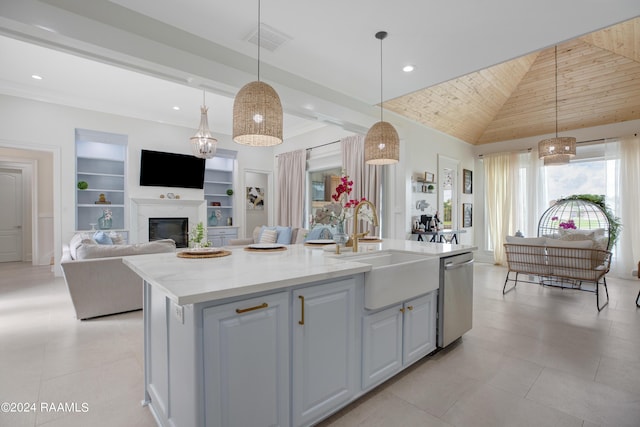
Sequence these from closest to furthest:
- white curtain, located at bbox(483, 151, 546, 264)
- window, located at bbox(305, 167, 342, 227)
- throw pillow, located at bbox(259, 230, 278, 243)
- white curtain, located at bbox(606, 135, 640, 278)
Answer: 1. white curtain, located at bbox(606, 135, 640, 278)
2. throw pillow, located at bbox(259, 230, 278, 243)
3. white curtain, located at bbox(483, 151, 546, 264)
4. window, located at bbox(305, 167, 342, 227)

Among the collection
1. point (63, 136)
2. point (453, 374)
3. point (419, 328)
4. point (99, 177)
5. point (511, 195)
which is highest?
point (63, 136)

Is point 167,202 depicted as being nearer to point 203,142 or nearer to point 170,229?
point 170,229

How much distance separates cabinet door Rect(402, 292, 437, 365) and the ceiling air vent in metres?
2.78

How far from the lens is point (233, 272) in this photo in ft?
4.94

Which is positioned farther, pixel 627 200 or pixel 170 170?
pixel 170 170

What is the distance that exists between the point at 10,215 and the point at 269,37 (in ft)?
26.4

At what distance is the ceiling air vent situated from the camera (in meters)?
2.88

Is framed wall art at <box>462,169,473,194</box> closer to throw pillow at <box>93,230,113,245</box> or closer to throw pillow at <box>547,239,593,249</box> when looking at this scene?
throw pillow at <box>547,239,593,249</box>

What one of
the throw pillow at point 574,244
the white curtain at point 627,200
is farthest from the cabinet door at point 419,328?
the white curtain at point 627,200

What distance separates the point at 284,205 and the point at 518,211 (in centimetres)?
547

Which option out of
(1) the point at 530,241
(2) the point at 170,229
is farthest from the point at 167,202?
(1) the point at 530,241

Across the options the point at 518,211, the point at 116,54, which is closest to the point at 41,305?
the point at 116,54

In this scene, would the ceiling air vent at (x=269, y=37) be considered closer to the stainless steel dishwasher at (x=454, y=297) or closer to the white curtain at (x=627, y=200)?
the stainless steel dishwasher at (x=454, y=297)

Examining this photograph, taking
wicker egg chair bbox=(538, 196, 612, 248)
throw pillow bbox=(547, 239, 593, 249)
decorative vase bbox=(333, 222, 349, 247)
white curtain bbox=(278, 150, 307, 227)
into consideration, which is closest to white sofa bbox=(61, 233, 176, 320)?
decorative vase bbox=(333, 222, 349, 247)
